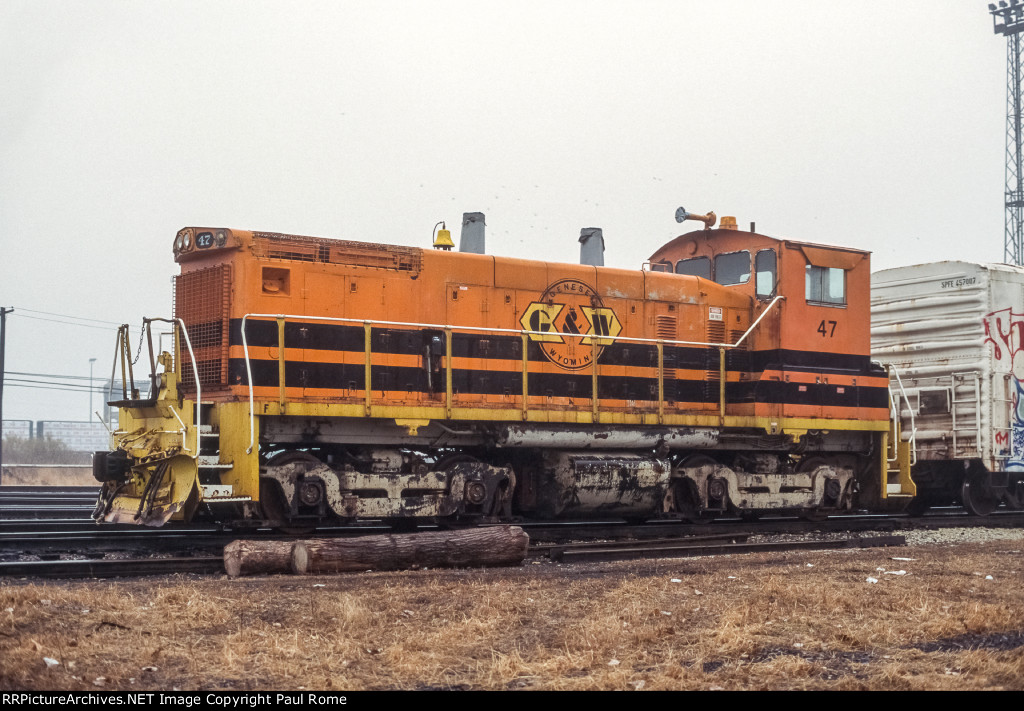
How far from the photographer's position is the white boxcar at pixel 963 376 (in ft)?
52.0

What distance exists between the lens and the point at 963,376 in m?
16.1

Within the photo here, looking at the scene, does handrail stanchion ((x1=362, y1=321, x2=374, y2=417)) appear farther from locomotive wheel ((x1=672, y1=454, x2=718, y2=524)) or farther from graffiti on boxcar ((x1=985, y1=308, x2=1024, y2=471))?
graffiti on boxcar ((x1=985, y1=308, x2=1024, y2=471))

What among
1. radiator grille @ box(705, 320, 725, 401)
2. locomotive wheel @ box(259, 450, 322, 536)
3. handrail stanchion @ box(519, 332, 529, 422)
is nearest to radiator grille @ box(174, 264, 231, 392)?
locomotive wheel @ box(259, 450, 322, 536)

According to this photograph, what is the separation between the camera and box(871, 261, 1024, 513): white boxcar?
15859 mm

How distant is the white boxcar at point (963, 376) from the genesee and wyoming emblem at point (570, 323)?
4.89m

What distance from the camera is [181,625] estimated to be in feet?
22.7

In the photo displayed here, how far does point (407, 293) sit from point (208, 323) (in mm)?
2168

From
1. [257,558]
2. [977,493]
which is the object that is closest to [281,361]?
[257,558]

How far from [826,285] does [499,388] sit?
189 inches

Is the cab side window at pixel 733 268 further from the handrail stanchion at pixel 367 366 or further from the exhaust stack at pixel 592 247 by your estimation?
the handrail stanchion at pixel 367 366

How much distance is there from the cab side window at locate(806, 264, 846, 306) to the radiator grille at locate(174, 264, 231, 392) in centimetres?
734

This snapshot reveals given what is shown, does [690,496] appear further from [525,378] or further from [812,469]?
[525,378]

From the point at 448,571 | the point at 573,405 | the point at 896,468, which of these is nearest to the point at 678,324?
the point at 573,405
